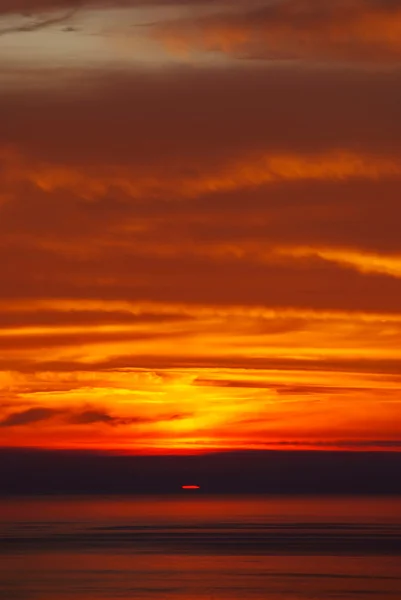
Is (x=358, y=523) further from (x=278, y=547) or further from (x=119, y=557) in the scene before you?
(x=119, y=557)

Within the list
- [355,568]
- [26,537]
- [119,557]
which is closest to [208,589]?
[355,568]

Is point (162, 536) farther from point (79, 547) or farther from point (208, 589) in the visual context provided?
point (208, 589)

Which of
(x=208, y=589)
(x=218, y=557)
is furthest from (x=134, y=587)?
(x=218, y=557)

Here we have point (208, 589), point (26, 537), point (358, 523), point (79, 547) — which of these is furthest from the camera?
point (358, 523)

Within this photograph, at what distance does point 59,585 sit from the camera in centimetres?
6072

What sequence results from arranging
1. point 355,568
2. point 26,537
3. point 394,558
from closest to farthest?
point 355,568 → point 394,558 → point 26,537

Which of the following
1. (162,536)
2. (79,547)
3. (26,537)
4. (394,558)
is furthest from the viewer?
(162,536)

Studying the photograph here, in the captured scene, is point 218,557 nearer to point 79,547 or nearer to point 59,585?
point 79,547

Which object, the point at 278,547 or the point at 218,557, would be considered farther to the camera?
the point at 278,547

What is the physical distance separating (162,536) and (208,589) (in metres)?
51.0

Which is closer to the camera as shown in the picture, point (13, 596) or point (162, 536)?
point (13, 596)

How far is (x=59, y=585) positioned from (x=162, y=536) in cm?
4966

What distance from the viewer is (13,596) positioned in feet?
181

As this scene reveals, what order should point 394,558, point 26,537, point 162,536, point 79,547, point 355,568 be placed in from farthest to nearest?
point 162,536 → point 26,537 → point 79,547 → point 394,558 → point 355,568
